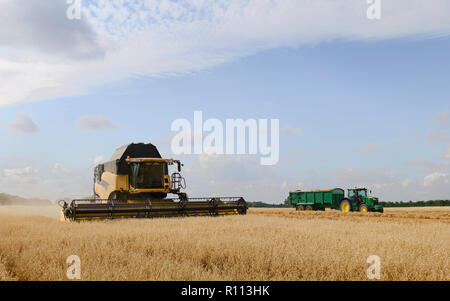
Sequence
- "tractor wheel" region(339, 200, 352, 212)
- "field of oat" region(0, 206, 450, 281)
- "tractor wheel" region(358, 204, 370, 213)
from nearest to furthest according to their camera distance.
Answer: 1. "field of oat" region(0, 206, 450, 281)
2. "tractor wheel" region(358, 204, 370, 213)
3. "tractor wheel" region(339, 200, 352, 212)

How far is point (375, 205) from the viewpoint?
28.4 m

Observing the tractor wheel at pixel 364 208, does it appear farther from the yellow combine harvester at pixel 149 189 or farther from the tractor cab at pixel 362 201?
the yellow combine harvester at pixel 149 189

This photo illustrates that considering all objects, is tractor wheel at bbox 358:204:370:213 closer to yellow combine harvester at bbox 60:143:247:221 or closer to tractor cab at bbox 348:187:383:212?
tractor cab at bbox 348:187:383:212

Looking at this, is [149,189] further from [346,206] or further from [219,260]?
[346,206]

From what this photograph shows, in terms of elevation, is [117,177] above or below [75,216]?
above

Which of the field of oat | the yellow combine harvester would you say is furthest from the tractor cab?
the field of oat

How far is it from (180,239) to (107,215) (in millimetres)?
8739

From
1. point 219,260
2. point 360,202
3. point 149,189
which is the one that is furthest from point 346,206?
point 219,260

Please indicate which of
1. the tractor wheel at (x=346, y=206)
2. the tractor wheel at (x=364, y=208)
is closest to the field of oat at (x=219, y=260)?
the tractor wheel at (x=364, y=208)

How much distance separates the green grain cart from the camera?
2845cm

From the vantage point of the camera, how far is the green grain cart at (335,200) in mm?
28453

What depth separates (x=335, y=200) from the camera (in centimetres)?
3136
